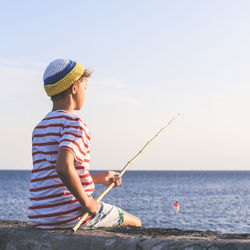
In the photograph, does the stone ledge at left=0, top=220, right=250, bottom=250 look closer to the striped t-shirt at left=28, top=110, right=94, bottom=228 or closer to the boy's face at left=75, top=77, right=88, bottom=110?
the striped t-shirt at left=28, top=110, right=94, bottom=228

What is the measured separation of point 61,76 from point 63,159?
2.31 feet

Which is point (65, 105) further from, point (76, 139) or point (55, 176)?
point (55, 176)

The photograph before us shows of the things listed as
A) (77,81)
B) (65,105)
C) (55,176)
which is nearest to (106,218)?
(55,176)

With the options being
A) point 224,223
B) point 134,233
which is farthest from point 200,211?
point 134,233

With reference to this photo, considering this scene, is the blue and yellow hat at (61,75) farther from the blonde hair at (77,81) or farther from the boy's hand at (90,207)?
the boy's hand at (90,207)

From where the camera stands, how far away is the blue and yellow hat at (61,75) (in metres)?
3.25

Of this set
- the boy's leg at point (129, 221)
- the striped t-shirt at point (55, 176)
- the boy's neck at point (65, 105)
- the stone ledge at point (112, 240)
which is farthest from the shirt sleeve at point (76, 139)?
the boy's leg at point (129, 221)

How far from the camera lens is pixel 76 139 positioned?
9.81 feet

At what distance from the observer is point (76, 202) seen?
312 cm

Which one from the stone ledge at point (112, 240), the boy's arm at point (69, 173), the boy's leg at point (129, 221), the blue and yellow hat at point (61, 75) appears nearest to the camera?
the stone ledge at point (112, 240)

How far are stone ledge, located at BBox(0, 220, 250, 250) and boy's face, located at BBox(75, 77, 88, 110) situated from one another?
0.98 metres

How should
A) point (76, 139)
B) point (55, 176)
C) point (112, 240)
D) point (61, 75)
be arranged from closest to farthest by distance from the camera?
1. point (112, 240)
2. point (76, 139)
3. point (55, 176)
4. point (61, 75)

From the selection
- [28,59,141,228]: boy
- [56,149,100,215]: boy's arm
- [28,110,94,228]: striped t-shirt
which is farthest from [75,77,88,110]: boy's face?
[56,149,100,215]: boy's arm

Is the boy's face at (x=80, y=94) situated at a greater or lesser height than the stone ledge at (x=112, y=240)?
greater
